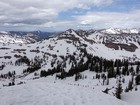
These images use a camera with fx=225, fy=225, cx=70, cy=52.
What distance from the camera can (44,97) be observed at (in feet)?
112

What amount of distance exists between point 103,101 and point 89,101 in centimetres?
249

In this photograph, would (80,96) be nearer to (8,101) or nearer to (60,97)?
(60,97)

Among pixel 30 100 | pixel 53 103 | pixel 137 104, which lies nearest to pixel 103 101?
pixel 53 103

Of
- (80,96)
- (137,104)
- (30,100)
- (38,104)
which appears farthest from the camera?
(137,104)

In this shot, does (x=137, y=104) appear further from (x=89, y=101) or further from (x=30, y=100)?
(x=30, y=100)

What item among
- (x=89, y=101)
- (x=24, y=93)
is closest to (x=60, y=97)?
(x=89, y=101)

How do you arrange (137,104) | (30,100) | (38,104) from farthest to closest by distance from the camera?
(137,104)
(30,100)
(38,104)

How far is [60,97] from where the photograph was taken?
3416 cm

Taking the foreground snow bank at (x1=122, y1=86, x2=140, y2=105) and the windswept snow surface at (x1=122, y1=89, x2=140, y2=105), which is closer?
the foreground snow bank at (x1=122, y1=86, x2=140, y2=105)

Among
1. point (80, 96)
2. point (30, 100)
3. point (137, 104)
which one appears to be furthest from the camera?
point (137, 104)

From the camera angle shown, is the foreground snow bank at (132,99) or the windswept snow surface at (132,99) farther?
the windswept snow surface at (132,99)

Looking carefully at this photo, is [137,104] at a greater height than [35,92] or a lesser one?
lesser

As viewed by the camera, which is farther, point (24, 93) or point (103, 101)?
point (24, 93)

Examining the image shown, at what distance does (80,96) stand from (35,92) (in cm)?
770
